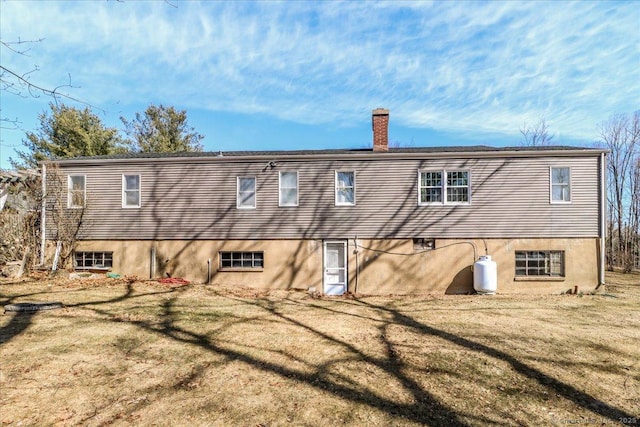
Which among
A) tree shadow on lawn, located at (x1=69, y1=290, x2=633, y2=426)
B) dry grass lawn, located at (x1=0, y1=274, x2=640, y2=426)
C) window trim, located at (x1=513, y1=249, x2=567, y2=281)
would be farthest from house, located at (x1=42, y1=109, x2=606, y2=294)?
tree shadow on lawn, located at (x1=69, y1=290, x2=633, y2=426)

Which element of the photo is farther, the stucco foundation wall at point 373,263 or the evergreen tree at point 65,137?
the evergreen tree at point 65,137

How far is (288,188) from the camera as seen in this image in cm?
1344

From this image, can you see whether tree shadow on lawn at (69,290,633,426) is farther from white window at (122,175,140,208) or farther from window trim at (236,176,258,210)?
white window at (122,175,140,208)

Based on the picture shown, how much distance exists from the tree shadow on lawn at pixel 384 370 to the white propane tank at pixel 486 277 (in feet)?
15.5

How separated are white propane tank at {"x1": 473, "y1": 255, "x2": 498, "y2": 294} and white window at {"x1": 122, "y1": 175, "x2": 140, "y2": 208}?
517 inches

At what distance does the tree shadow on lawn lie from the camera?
Answer: 4.25m

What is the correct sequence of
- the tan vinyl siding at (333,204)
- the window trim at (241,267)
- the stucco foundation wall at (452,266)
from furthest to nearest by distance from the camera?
1. the window trim at (241,267)
2. the tan vinyl siding at (333,204)
3. the stucco foundation wall at (452,266)

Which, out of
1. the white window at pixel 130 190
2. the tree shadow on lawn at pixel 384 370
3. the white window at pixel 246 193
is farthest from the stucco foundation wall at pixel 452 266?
the white window at pixel 130 190

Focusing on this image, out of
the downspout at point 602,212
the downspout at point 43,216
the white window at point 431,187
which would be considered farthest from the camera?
the downspout at point 43,216

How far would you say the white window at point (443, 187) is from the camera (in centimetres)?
1299

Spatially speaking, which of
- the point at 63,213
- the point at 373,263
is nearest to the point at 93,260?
the point at 63,213

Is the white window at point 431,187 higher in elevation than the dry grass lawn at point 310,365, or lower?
higher

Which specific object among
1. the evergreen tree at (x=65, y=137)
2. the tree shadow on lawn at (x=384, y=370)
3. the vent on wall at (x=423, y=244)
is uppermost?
the evergreen tree at (x=65, y=137)

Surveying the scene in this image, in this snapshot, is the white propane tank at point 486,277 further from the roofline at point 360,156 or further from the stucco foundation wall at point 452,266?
the roofline at point 360,156
